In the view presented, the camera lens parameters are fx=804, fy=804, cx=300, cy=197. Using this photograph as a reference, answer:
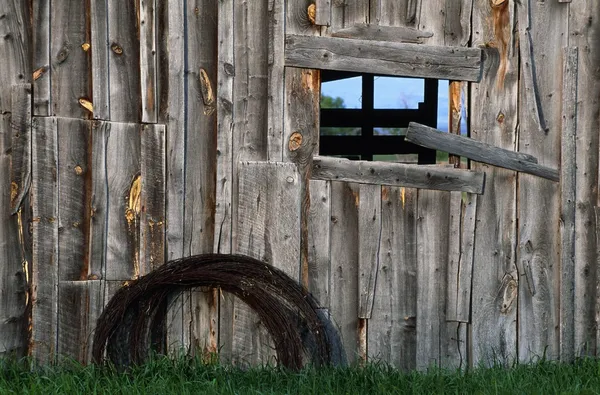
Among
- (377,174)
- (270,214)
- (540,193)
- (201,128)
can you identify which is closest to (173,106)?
(201,128)

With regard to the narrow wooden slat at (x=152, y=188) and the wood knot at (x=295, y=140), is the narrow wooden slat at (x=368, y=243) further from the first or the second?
the narrow wooden slat at (x=152, y=188)

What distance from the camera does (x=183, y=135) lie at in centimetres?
539

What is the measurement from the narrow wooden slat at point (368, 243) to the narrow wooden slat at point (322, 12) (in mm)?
1126

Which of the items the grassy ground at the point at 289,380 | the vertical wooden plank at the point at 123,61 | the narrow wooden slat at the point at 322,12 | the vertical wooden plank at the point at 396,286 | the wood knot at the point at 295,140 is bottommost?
the grassy ground at the point at 289,380

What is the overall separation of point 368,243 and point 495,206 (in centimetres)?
90

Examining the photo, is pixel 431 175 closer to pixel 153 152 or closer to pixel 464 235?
pixel 464 235

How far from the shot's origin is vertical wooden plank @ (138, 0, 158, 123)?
5355mm

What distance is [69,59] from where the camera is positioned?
5336mm

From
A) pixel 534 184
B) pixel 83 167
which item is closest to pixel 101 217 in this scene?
pixel 83 167

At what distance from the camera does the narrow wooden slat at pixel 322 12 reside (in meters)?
5.35

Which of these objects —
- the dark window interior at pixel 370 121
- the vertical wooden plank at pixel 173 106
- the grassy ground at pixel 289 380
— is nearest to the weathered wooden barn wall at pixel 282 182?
the vertical wooden plank at pixel 173 106

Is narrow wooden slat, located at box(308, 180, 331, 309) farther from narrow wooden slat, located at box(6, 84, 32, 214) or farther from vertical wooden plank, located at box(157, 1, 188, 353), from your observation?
narrow wooden slat, located at box(6, 84, 32, 214)

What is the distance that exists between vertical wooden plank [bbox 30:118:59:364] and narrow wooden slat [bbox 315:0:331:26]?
6.13 ft

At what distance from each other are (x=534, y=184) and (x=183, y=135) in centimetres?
241
